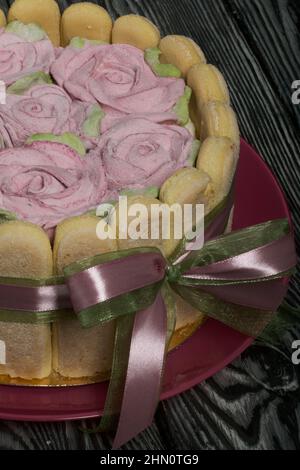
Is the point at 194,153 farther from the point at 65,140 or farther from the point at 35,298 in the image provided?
the point at 35,298

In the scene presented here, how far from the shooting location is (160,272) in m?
1.23

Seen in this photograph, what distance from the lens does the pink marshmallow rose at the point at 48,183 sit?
4.07ft

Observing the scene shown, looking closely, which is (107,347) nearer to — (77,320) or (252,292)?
(77,320)

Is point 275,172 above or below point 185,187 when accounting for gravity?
above

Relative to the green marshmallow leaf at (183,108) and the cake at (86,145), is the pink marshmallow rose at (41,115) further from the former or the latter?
the green marshmallow leaf at (183,108)

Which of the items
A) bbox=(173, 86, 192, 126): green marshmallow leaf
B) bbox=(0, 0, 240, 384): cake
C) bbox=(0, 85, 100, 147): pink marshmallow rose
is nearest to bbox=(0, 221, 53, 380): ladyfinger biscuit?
bbox=(0, 0, 240, 384): cake

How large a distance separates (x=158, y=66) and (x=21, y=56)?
0.22m

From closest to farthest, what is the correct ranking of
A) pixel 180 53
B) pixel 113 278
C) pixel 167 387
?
pixel 113 278
pixel 167 387
pixel 180 53

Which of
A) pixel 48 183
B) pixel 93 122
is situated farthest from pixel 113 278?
pixel 93 122

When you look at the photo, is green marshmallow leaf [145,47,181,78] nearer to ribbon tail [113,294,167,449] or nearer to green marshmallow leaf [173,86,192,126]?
green marshmallow leaf [173,86,192,126]

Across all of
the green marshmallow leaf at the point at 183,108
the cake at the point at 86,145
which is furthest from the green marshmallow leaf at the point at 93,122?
the green marshmallow leaf at the point at 183,108

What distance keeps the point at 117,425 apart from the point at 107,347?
106mm

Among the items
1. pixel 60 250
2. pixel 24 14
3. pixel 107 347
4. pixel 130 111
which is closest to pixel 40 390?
pixel 107 347

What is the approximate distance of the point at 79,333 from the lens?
127cm
